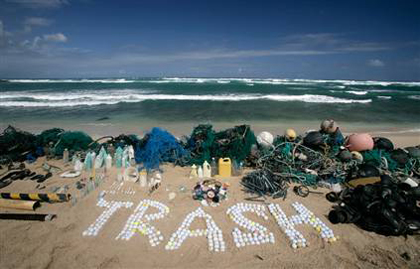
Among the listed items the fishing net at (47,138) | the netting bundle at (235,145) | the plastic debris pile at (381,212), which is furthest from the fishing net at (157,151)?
the plastic debris pile at (381,212)

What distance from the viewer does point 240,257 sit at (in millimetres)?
3000

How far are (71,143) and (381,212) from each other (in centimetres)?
805

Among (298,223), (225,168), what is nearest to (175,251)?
(298,223)

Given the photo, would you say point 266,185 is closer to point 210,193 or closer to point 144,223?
point 210,193

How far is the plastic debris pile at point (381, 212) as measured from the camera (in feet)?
10.8

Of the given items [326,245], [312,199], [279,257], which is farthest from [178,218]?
[312,199]

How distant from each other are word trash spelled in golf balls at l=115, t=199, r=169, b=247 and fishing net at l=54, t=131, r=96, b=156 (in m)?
3.67

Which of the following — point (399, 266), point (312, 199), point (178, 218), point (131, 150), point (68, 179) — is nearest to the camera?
point (399, 266)

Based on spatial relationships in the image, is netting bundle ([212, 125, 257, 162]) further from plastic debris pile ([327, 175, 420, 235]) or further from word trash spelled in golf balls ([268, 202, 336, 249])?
plastic debris pile ([327, 175, 420, 235])

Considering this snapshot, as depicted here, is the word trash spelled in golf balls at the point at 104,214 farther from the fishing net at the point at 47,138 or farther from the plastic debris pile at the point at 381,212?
the plastic debris pile at the point at 381,212

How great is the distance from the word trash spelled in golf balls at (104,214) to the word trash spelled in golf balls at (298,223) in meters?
3.02

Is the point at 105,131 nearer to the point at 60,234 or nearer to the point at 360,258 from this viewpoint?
the point at 60,234

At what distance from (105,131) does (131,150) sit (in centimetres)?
496

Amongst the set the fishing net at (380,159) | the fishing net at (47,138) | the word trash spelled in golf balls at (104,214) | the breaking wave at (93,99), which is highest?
the breaking wave at (93,99)
